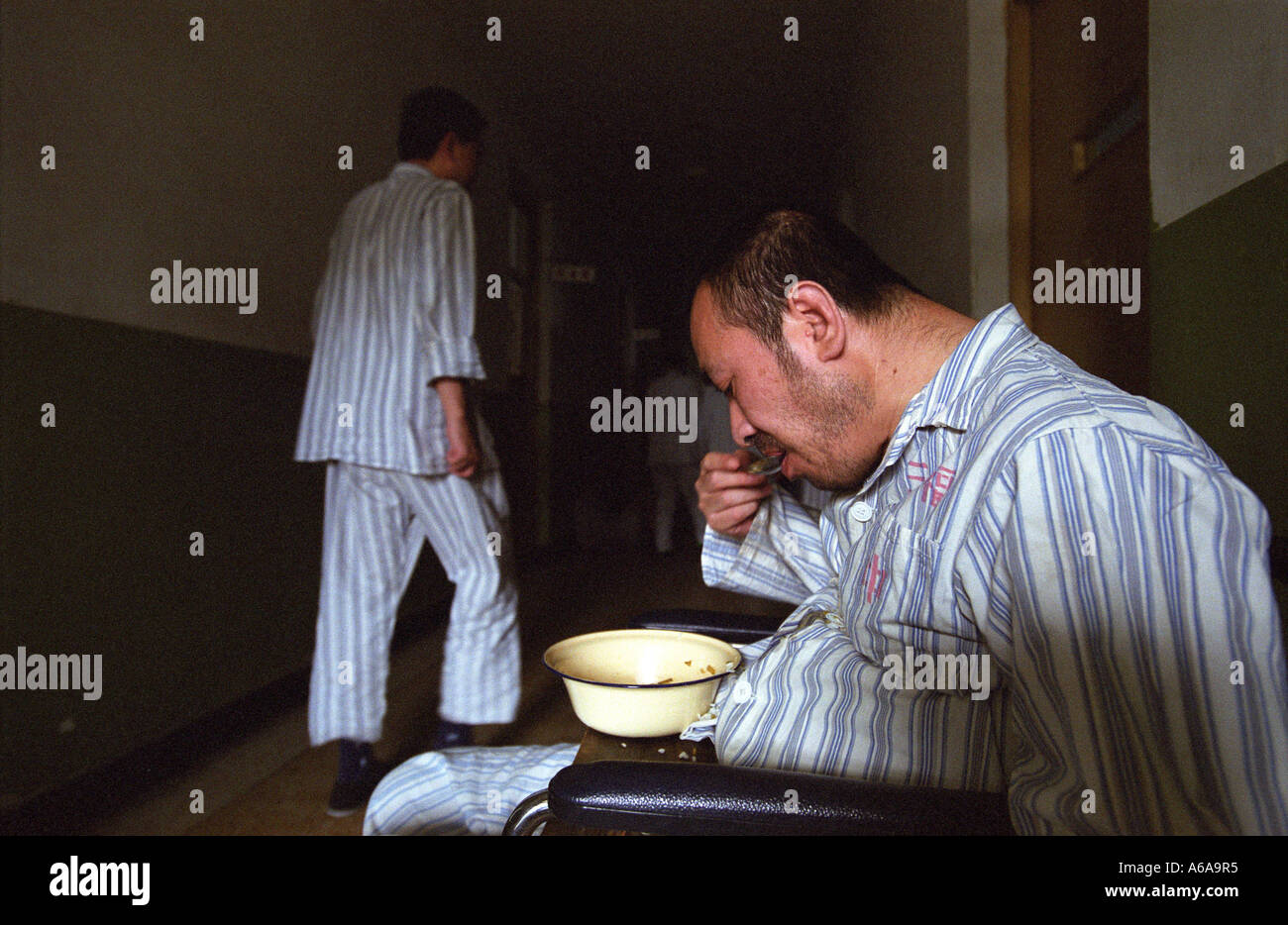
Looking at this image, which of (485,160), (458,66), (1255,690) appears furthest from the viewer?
(485,160)

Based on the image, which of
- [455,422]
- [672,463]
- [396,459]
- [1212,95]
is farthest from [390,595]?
[672,463]

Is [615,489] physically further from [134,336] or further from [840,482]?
[840,482]

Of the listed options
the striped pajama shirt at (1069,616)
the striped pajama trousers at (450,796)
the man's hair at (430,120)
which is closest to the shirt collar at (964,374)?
the striped pajama shirt at (1069,616)

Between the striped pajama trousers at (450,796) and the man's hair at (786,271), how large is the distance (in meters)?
0.60

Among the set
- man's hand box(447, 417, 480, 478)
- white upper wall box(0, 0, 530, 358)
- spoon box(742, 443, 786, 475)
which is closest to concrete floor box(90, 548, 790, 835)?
man's hand box(447, 417, 480, 478)

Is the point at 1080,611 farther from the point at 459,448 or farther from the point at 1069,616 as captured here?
the point at 459,448

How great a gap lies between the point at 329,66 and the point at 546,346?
2.73 metres

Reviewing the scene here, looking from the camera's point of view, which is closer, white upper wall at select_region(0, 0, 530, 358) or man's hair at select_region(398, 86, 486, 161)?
white upper wall at select_region(0, 0, 530, 358)

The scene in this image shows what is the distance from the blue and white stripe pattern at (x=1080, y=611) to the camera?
46 cm

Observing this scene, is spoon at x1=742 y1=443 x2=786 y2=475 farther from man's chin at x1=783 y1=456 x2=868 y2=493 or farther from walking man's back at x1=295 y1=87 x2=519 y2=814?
walking man's back at x1=295 y1=87 x2=519 y2=814

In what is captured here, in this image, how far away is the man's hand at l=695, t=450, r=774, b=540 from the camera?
1077 millimetres

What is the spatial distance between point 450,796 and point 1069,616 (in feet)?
2.30

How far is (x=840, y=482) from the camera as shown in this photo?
0.90 meters

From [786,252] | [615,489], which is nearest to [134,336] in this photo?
[786,252]
